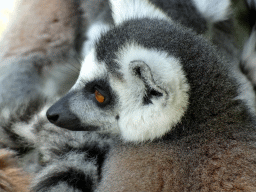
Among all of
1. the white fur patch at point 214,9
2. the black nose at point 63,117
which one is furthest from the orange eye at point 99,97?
the white fur patch at point 214,9

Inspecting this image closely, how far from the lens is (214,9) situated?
1905mm

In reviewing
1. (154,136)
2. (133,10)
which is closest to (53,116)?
(154,136)

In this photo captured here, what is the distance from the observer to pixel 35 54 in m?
1.73

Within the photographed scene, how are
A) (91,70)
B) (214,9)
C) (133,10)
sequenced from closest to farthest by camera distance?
1. (91,70)
2. (133,10)
3. (214,9)

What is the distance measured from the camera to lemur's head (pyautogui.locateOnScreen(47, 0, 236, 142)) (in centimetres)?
106

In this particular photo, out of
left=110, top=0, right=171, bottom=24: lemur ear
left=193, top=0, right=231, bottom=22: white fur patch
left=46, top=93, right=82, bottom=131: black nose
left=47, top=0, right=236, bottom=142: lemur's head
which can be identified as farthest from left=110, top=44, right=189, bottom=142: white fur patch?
left=193, top=0, right=231, bottom=22: white fur patch

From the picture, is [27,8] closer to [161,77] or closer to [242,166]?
[161,77]

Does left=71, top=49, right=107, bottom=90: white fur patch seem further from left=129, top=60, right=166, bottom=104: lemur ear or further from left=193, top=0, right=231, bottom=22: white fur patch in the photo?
left=193, top=0, right=231, bottom=22: white fur patch

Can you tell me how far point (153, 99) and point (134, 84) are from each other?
0.11 m

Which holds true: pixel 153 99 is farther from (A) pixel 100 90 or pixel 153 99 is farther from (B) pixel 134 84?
(A) pixel 100 90

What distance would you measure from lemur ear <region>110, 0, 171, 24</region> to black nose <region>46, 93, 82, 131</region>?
1.90ft

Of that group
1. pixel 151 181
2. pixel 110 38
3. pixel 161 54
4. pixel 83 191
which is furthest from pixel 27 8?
pixel 151 181

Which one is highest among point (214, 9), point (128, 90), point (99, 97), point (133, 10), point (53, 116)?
point (214, 9)

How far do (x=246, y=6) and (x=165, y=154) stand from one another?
5.30 feet
